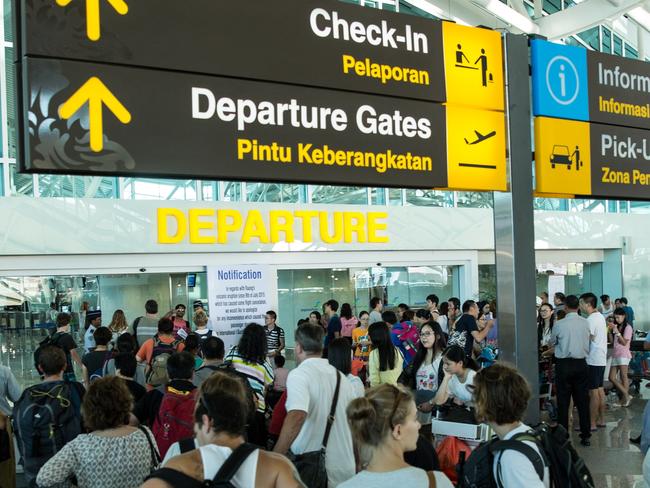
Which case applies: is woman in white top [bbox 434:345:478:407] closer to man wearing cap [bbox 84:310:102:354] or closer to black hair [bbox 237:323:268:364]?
black hair [bbox 237:323:268:364]

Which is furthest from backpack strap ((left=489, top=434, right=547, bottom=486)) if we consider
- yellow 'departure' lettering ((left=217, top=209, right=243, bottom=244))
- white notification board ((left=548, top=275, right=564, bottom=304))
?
white notification board ((left=548, top=275, right=564, bottom=304))

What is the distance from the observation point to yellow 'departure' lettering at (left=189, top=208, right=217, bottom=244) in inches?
588

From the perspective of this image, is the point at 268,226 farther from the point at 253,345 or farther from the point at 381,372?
the point at 253,345

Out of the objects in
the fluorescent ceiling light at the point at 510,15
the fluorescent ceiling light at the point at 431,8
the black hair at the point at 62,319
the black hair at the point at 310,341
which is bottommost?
the black hair at the point at 62,319

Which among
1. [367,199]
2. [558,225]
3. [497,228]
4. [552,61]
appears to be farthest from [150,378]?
[558,225]

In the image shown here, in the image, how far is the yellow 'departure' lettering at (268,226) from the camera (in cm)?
1484

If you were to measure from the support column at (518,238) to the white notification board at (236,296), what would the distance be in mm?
5289

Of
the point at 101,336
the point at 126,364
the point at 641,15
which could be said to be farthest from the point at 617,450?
the point at 641,15

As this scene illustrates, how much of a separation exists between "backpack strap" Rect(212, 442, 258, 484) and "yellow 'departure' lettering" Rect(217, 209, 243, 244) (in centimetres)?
1288

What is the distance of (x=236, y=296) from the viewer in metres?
10.2

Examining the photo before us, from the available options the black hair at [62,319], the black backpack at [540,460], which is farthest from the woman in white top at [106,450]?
the black hair at [62,319]

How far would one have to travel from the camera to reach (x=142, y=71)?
358 cm

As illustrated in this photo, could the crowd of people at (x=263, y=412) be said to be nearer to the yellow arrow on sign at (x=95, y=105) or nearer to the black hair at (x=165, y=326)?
the black hair at (x=165, y=326)

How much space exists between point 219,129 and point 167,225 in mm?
11241
